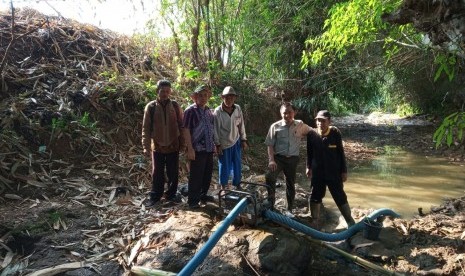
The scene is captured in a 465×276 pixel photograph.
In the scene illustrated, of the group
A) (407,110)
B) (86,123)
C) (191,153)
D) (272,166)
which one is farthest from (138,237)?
(407,110)

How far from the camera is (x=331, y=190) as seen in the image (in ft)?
15.9

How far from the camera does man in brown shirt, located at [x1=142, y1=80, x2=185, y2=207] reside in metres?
5.05

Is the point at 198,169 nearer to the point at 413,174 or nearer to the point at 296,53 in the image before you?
the point at 413,174

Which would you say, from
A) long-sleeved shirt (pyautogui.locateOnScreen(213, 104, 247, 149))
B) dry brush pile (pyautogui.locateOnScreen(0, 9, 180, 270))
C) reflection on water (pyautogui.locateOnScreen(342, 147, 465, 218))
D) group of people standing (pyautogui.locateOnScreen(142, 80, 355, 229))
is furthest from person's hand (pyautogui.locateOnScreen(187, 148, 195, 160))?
reflection on water (pyautogui.locateOnScreen(342, 147, 465, 218))

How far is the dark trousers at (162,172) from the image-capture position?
17.2 ft

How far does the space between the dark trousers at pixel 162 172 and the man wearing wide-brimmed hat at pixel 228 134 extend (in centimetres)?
65

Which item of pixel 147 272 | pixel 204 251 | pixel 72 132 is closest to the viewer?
pixel 204 251

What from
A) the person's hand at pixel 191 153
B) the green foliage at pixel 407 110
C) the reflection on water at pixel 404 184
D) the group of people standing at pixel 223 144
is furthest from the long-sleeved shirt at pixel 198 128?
the green foliage at pixel 407 110

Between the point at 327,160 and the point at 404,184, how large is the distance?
4503 mm

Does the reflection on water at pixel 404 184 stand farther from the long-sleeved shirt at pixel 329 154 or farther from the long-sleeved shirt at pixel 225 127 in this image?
the long-sleeved shirt at pixel 225 127

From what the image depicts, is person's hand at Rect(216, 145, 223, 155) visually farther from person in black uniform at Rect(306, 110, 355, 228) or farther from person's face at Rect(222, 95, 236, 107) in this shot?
person in black uniform at Rect(306, 110, 355, 228)

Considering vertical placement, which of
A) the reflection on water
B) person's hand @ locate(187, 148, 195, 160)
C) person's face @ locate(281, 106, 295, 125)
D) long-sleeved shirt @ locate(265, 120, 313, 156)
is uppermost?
person's face @ locate(281, 106, 295, 125)

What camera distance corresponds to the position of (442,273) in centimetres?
400

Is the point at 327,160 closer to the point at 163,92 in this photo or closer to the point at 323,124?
the point at 323,124
